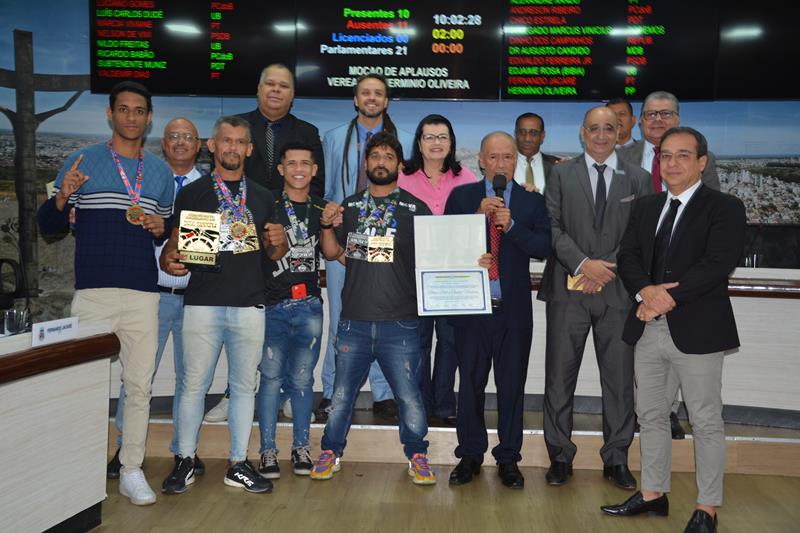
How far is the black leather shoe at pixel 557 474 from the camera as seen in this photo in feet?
12.5

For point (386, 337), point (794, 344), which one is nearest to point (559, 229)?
point (386, 337)

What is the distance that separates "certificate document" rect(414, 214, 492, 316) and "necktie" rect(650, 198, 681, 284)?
0.79 metres

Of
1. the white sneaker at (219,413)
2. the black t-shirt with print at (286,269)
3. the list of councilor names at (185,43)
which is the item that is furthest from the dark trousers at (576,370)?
the list of councilor names at (185,43)

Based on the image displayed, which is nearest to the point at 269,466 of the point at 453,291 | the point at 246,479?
the point at 246,479

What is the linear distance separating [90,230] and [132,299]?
36cm

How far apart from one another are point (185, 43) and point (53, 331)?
10.2 feet

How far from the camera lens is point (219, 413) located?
13.8ft

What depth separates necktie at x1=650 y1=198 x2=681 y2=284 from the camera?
129 inches

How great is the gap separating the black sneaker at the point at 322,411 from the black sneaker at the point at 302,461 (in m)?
0.31

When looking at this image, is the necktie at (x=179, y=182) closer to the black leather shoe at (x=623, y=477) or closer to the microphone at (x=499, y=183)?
the microphone at (x=499, y=183)

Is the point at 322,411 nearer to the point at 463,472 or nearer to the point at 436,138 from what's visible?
the point at 463,472

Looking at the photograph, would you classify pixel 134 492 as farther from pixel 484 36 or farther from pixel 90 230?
pixel 484 36

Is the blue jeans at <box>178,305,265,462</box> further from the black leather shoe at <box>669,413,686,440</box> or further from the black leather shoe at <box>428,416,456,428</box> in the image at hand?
the black leather shoe at <box>669,413,686,440</box>

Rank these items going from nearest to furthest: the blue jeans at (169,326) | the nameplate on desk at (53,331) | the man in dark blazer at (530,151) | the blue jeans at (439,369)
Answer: the nameplate on desk at (53,331), the blue jeans at (169,326), the blue jeans at (439,369), the man in dark blazer at (530,151)
